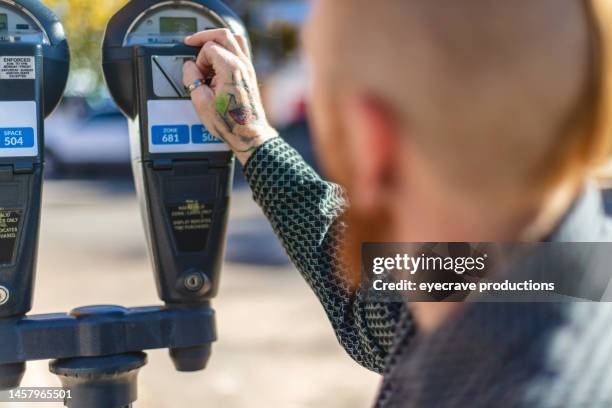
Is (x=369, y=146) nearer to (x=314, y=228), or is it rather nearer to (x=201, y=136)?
(x=314, y=228)

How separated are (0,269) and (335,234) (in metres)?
0.76

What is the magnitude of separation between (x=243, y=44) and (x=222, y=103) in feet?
0.59

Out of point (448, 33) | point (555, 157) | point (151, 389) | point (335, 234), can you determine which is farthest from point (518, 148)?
point (151, 389)

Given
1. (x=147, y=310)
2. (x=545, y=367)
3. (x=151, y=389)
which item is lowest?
(x=151, y=389)

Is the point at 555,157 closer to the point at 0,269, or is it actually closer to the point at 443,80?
the point at 443,80

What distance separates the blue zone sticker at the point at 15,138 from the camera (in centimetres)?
215

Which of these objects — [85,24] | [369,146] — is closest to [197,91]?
[369,146]

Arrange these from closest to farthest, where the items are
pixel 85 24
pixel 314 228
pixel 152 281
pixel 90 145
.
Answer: pixel 314 228 < pixel 152 281 < pixel 85 24 < pixel 90 145

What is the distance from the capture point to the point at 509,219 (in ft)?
3.68

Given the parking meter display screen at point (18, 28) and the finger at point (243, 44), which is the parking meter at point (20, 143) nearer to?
the parking meter display screen at point (18, 28)

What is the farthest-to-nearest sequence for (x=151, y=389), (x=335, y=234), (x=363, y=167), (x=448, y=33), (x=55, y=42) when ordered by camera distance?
(x=151, y=389) → (x=55, y=42) → (x=335, y=234) → (x=363, y=167) → (x=448, y=33)

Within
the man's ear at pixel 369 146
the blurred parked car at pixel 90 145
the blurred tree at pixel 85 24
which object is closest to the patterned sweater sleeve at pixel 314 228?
the man's ear at pixel 369 146

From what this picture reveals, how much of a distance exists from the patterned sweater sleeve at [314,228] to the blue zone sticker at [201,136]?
166 millimetres

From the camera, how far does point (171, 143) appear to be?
225 cm
